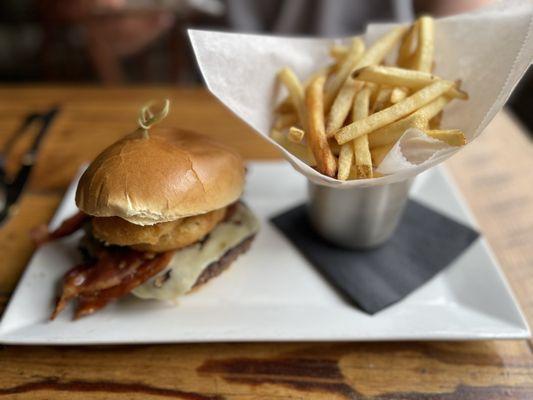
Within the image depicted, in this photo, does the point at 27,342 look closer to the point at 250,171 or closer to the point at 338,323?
the point at 338,323

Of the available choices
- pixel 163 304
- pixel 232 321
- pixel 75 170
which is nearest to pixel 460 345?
pixel 232 321

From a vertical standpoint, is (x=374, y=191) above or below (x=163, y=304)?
above

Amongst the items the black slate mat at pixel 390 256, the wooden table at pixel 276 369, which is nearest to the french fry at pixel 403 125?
the black slate mat at pixel 390 256

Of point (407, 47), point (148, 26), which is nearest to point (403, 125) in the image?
point (407, 47)

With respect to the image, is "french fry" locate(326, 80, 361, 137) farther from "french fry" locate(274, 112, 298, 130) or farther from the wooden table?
the wooden table

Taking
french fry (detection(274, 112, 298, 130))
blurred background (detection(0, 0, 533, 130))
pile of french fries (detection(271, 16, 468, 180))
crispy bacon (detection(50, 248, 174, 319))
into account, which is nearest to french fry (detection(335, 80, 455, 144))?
pile of french fries (detection(271, 16, 468, 180))

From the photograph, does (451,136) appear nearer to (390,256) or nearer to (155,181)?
(390,256)
